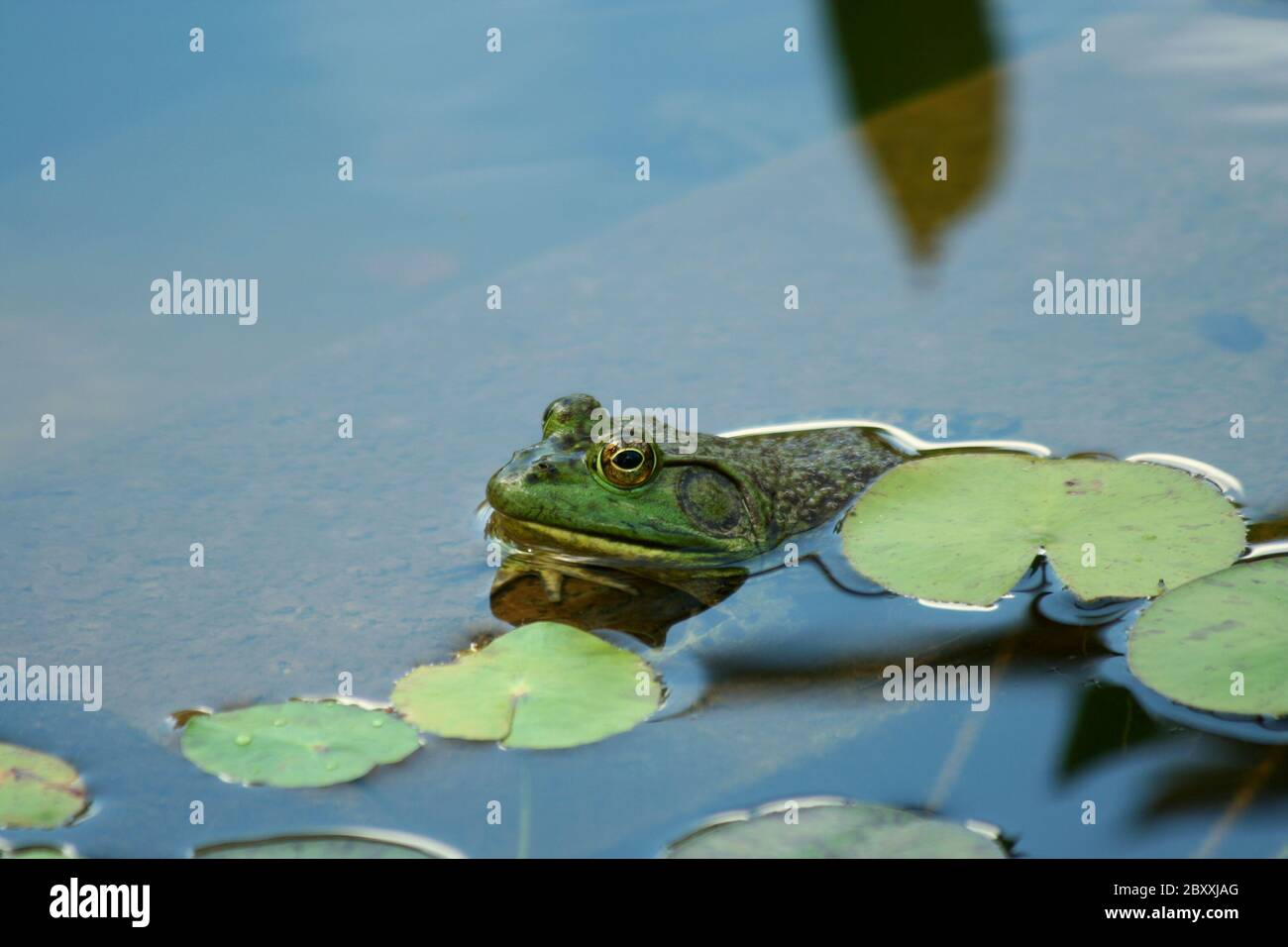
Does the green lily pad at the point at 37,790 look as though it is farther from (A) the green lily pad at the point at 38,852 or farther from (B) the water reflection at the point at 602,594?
(B) the water reflection at the point at 602,594

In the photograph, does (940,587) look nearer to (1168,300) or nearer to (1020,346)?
(1020,346)

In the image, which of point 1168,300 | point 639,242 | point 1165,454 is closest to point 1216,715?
point 1165,454

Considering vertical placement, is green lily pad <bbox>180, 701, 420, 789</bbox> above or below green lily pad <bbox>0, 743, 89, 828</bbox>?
above

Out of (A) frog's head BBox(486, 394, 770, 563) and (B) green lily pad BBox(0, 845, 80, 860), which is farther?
(A) frog's head BBox(486, 394, 770, 563)

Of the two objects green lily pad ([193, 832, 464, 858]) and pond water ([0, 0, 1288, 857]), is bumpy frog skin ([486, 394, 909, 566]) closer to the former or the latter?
pond water ([0, 0, 1288, 857])

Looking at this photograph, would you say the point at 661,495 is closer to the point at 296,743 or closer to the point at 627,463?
the point at 627,463

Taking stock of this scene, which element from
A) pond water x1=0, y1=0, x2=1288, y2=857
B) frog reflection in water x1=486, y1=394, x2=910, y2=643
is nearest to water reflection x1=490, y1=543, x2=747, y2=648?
frog reflection in water x1=486, y1=394, x2=910, y2=643

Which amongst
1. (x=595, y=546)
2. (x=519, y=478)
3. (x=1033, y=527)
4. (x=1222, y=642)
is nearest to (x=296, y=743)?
(x=519, y=478)

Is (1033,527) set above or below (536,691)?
above
